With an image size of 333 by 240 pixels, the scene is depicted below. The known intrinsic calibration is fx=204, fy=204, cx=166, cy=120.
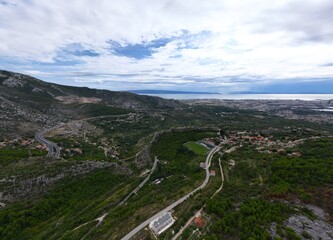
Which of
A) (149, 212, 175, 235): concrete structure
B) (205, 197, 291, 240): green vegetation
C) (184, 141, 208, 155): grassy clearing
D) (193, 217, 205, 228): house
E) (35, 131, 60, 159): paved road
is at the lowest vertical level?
(35, 131, 60, 159): paved road

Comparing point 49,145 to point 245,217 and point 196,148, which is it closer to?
point 196,148

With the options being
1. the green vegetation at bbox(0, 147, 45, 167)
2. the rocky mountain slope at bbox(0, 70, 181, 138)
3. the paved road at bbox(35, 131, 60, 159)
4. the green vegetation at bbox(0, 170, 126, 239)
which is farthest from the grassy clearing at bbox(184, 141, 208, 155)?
the rocky mountain slope at bbox(0, 70, 181, 138)

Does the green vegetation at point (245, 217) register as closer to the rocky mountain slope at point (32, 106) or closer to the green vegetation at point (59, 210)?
the green vegetation at point (59, 210)

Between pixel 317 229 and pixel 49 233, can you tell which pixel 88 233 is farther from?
pixel 317 229

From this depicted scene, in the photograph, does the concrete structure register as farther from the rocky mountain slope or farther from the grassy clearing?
the rocky mountain slope

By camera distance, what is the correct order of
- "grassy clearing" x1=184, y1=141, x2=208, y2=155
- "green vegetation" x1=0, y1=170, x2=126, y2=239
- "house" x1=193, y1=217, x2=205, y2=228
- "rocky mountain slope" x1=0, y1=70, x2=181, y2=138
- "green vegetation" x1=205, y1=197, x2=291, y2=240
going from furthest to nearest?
"rocky mountain slope" x1=0, y1=70, x2=181, y2=138 < "grassy clearing" x1=184, y1=141, x2=208, y2=155 < "green vegetation" x1=0, y1=170, x2=126, y2=239 < "house" x1=193, y1=217, x2=205, y2=228 < "green vegetation" x1=205, y1=197, x2=291, y2=240
